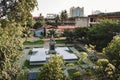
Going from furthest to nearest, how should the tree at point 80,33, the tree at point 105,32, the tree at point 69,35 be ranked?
the tree at point 69,35 < the tree at point 80,33 < the tree at point 105,32

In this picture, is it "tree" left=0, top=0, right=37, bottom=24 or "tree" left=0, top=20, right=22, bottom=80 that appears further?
"tree" left=0, top=0, right=37, bottom=24

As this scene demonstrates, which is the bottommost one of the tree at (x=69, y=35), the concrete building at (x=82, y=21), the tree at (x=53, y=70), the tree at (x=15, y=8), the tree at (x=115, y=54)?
the tree at (x=69, y=35)

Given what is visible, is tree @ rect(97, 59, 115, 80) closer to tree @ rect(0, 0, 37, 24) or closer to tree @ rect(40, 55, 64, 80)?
tree @ rect(0, 0, 37, 24)

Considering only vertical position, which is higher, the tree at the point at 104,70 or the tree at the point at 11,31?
the tree at the point at 11,31

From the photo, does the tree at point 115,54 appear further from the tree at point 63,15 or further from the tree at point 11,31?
the tree at point 63,15

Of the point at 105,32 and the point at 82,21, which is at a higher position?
the point at 105,32

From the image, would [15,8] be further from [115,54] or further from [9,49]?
[115,54]

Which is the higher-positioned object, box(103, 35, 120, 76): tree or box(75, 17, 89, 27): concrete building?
box(103, 35, 120, 76): tree

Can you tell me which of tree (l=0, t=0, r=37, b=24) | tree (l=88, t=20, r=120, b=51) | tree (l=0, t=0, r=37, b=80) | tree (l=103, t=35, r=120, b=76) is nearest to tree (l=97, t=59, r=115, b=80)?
tree (l=103, t=35, r=120, b=76)

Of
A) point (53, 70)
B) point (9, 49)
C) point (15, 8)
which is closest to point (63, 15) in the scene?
point (53, 70)

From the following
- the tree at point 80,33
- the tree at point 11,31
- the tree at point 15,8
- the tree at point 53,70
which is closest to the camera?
the tree at point 11,31

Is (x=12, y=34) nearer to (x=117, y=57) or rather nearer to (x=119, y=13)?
(x=117, y=57)

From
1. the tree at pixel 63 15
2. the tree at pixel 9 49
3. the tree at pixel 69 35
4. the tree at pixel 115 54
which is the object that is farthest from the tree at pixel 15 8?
the tree at pixel 63 15

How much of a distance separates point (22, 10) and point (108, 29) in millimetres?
19343
